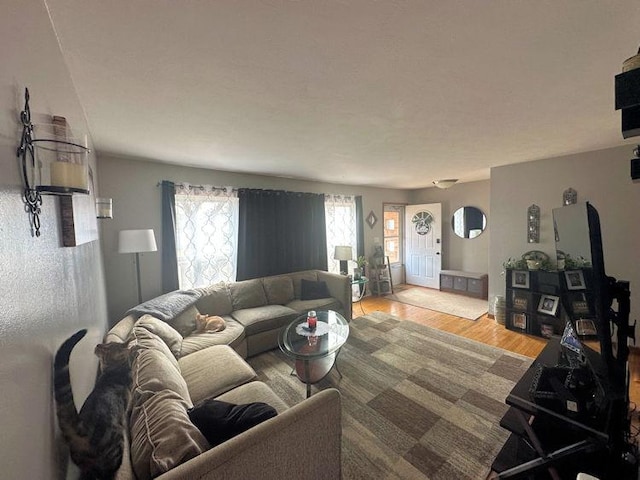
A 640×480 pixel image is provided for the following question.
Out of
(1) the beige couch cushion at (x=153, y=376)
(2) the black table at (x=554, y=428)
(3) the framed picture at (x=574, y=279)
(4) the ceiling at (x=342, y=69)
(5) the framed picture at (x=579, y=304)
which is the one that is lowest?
(2) the black table at (x=554, y=428)

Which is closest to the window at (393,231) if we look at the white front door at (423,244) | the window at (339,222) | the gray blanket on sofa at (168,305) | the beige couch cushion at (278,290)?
the white front door at (423,244)

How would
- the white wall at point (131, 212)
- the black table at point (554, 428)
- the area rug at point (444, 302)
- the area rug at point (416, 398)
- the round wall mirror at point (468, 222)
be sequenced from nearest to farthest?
the black table at point (554, 428)
the area rug at point (416, 398)
the white wall at point (131, 212)
the area rug at point (444, 302)
the round wall mirror at point (468, 222)

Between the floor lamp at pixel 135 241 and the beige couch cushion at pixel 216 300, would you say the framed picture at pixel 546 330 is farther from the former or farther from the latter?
the floor lamp at pixel 135 241

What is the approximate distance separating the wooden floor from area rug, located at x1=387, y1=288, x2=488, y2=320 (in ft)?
0.60

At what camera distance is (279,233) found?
4121 mm

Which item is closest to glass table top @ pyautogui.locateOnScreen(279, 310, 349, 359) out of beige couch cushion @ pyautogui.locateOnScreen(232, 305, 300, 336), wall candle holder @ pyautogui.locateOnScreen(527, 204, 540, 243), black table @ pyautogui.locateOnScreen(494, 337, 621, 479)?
beige couch cushion @ pyautogui.locateOnScreen(232, 305, 300, 336)

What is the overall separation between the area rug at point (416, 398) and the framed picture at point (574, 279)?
1194 mm

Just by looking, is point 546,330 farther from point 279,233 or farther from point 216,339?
point 216,339

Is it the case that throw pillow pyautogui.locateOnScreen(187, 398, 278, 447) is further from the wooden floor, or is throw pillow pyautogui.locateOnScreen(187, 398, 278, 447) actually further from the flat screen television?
the wooden floor

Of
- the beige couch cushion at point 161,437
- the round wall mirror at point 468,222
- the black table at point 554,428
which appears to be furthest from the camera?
the round wall mirror at point 468,222

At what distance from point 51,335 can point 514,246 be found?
466cm

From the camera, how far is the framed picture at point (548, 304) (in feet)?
10.9

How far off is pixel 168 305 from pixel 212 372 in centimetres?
103

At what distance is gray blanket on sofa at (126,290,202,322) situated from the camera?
2463 millimetres
